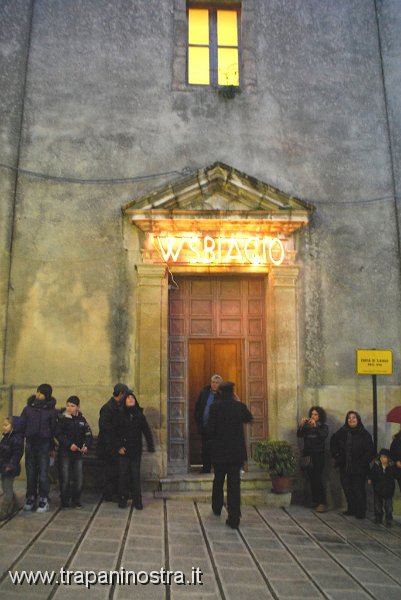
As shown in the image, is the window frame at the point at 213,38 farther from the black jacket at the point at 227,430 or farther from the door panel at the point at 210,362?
the black jacket at the point at 227,430

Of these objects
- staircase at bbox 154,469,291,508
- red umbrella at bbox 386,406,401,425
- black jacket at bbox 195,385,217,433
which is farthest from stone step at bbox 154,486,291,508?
red umbrella at bbox 386,406,401,425

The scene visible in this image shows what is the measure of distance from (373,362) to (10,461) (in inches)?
211

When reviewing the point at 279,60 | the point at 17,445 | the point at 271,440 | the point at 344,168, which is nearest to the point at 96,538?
the point at 17,445

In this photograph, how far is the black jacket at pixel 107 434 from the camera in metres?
6.75

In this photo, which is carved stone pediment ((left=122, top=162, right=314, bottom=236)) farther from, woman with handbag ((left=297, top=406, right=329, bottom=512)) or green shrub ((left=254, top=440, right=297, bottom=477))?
green shrub ((left=254, top=440, right=297, bottom=477))

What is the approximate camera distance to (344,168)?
863 cm

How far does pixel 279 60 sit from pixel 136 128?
2.77m

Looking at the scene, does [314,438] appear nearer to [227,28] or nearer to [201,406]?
[201,406]

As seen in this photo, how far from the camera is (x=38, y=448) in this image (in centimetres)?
641

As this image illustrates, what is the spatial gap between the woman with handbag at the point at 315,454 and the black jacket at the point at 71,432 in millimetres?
3043

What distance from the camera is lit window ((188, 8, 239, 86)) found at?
29.5ft

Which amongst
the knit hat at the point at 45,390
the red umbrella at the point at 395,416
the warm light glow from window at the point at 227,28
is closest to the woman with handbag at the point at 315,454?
the red umbrella at the point at 395,416

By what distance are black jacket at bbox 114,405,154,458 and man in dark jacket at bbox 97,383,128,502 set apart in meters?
0.07

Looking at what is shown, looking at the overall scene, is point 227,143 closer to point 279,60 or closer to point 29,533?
point 279,60
